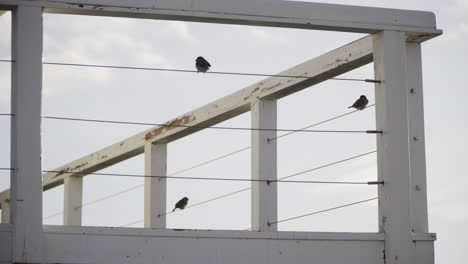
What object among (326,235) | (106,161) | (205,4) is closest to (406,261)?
(326,235)

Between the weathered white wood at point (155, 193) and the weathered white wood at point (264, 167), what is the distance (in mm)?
1455

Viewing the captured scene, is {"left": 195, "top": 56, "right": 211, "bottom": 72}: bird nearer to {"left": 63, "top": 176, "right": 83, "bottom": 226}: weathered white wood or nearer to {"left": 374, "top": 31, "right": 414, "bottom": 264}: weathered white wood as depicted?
{"left": 63, "top": 176, "right": 83, "bottom": 226}: weathered white wood

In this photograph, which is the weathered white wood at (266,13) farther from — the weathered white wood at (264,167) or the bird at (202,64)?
the bird at (202,64)

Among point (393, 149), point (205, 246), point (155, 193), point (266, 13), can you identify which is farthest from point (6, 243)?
point (155, 193)

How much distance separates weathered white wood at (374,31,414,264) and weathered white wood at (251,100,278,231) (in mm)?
1497

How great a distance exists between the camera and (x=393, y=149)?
4715mm

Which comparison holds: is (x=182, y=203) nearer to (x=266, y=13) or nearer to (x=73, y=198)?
(x=73, y=198)

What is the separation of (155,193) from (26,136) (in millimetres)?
3534

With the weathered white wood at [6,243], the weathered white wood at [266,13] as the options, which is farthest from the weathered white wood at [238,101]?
the weathered white wood at [266,13]

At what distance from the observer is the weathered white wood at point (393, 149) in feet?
15.3

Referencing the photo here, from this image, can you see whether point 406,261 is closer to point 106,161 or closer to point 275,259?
point 275,259

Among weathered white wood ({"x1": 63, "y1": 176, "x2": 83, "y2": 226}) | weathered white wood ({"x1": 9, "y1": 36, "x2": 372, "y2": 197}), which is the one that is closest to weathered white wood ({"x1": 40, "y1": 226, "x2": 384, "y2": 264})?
weathered white wood ({"x1": 9, "y1": 36, "x2": 372, "y2": 197})

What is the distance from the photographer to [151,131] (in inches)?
311

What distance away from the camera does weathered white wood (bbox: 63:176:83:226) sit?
916 cm
